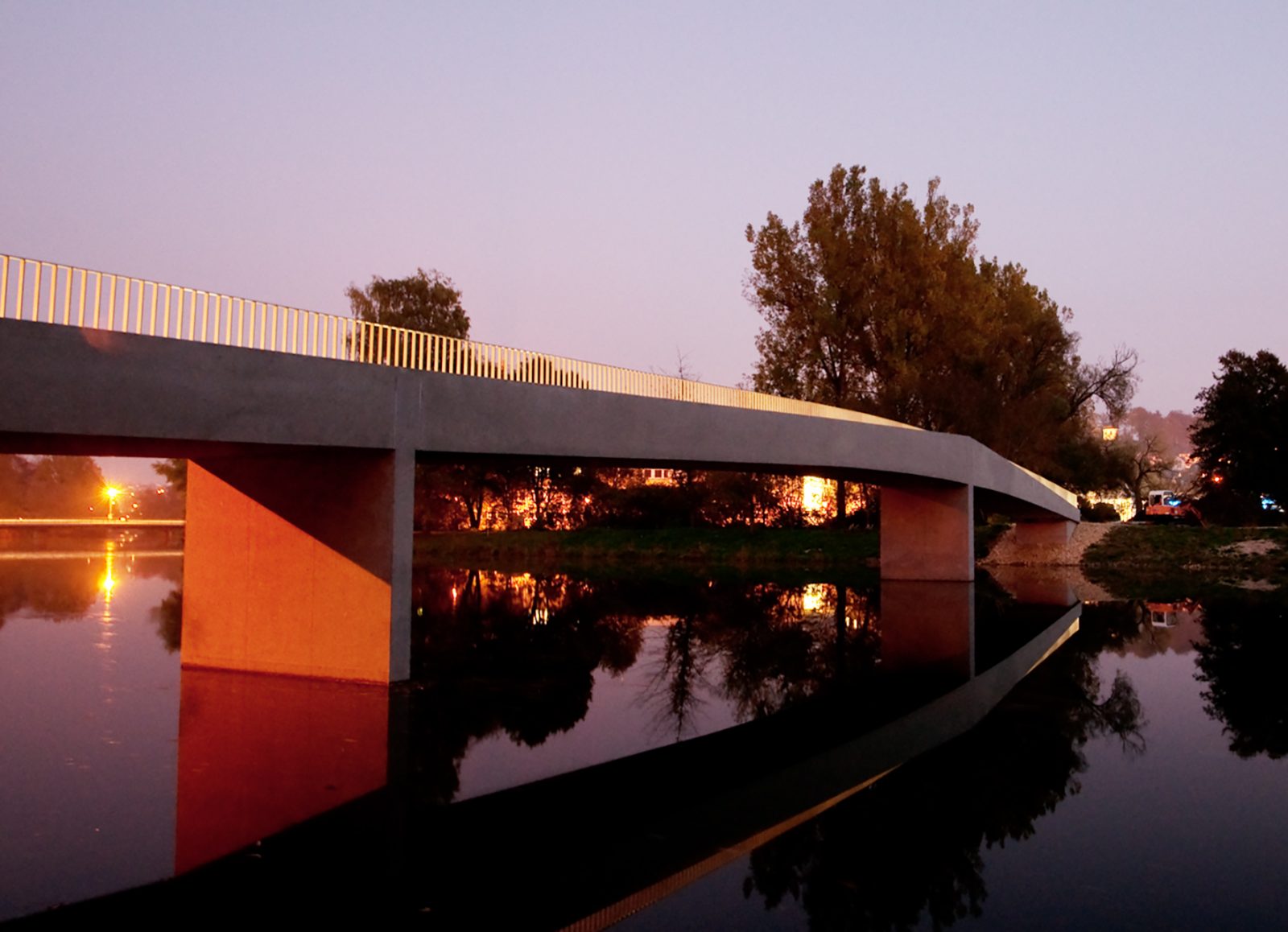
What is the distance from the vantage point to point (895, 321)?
38.2 meters

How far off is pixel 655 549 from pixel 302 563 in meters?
31.2

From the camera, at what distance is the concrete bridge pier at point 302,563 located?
1241 cm

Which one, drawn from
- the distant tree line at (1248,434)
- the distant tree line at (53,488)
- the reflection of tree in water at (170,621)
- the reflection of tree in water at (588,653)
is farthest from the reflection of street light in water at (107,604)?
the distant tree line at (53,488)

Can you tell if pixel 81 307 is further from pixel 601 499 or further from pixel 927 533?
pixel 601 499

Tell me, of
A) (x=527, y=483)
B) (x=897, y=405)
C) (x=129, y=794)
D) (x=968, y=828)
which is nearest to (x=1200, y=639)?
(x=968, y=828)

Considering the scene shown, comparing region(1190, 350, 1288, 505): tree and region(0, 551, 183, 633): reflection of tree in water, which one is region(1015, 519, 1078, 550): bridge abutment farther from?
region(0, 551, 183, 633): reflection of tree in water

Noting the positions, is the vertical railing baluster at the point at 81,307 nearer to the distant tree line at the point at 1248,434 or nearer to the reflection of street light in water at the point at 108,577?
the reflection of street light in water at the point at 108,577

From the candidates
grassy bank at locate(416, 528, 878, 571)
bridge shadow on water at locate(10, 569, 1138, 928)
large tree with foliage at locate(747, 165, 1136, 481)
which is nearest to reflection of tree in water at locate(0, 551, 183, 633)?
bridge shadow on water at locate(10, 569, 1138, 928)

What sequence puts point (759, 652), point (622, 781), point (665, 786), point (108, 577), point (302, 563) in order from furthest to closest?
point (108, 577) → point (759, 652) → point (302, 563) → point (622, 781) → point (665, 786)

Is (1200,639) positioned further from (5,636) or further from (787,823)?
(5,636)

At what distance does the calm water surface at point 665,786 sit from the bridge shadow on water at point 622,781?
3 centimetres

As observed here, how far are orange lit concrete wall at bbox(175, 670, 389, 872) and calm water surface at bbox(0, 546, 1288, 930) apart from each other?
0.13 feet

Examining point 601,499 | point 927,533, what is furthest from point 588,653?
point 601,499

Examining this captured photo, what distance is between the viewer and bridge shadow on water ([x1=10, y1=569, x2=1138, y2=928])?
5.86 metres
